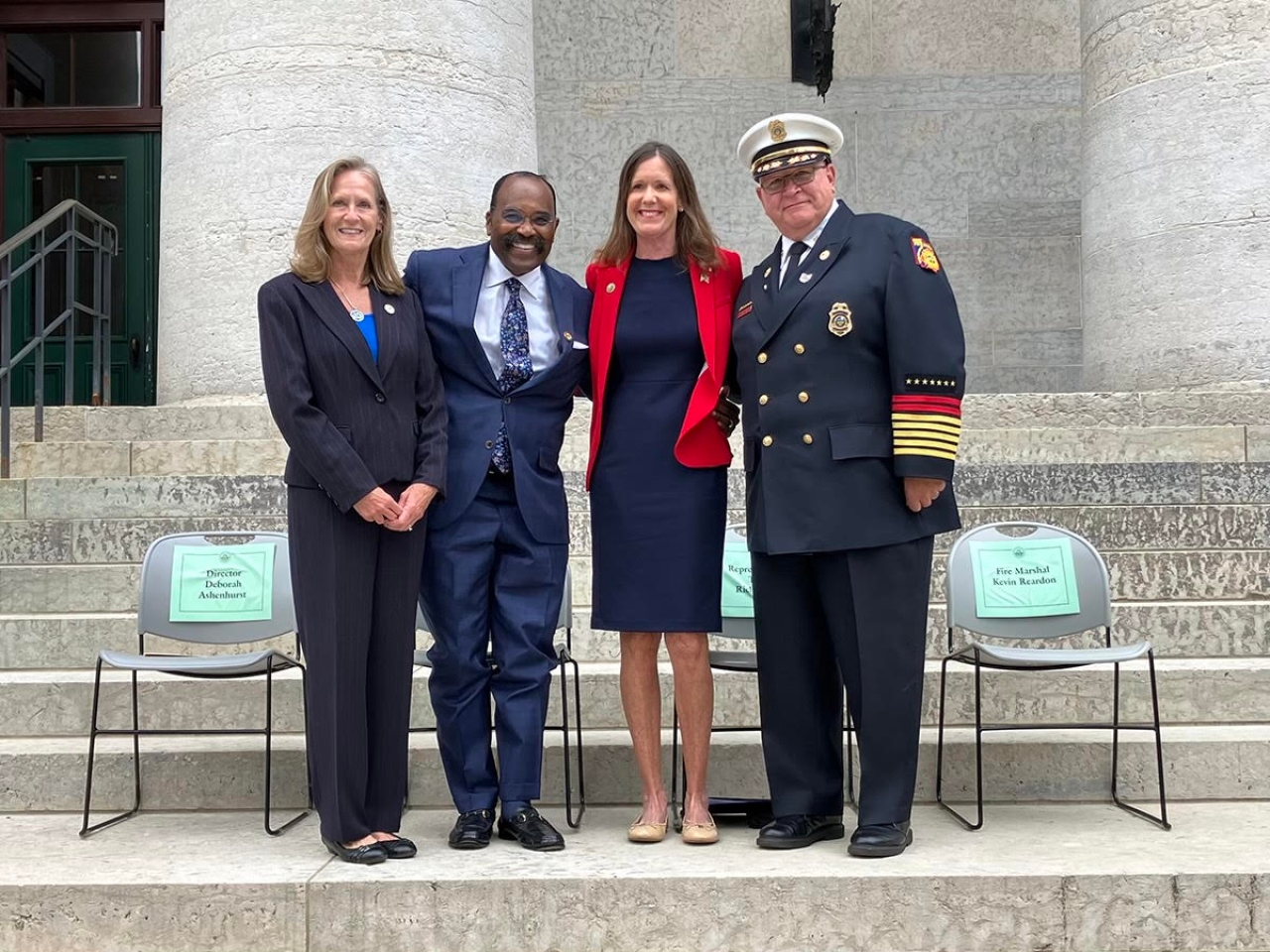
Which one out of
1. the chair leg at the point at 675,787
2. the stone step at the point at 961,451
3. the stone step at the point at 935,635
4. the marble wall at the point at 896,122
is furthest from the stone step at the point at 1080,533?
the marble wall at the point at 896,122

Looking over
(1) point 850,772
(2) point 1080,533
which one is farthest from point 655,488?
(2) point 1080,533

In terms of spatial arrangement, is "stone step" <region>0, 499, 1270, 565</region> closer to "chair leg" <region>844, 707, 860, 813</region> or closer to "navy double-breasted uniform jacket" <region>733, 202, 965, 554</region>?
"chair leg" <region>844, 707, 860, 813</region>

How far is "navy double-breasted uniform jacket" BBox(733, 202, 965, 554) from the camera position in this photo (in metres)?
4.02

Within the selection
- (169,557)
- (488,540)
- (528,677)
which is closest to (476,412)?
(488,540)

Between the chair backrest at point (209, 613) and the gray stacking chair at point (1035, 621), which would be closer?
the gray stacking chair at point (1035, 621)

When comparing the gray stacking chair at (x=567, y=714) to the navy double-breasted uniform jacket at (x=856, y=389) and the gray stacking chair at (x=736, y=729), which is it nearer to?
the gray stacking chair at (x=736, y=729)

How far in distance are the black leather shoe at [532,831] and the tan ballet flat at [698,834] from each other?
356 mm

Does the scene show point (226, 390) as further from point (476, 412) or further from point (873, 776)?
point (873, 776)

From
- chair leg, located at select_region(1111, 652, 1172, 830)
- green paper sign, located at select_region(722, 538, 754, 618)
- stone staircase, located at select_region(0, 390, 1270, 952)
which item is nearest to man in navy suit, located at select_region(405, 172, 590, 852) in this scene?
stone staircase, located at select_region(0, 390, 1270, 952)

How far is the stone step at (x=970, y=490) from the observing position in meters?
6.29

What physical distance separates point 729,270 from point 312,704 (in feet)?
5.75

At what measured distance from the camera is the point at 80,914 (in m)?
3.76

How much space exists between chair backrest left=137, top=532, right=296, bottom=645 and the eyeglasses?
192 centimetres

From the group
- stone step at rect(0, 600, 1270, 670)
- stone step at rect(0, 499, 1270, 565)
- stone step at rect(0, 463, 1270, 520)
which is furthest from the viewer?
stone step at rect(0, 463, 1270, 520)
